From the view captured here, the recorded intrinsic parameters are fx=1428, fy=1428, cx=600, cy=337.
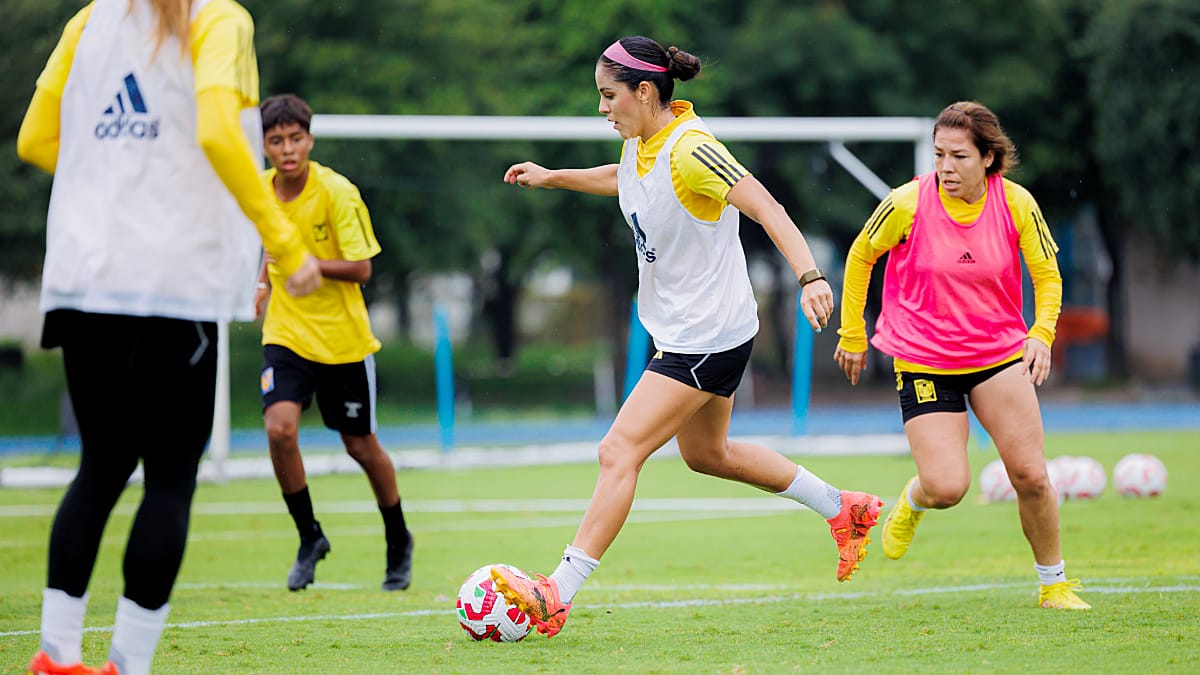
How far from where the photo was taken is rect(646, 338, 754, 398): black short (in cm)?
528

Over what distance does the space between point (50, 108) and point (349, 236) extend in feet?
8.95

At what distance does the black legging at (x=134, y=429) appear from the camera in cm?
372

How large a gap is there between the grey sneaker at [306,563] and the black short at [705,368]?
7.82 feet

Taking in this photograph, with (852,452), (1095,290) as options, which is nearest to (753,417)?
(852,452)

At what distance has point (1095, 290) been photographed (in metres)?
38.7

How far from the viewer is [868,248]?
237 inches

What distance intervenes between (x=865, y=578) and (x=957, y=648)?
2.48m

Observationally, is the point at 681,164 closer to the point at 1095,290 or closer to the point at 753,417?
the point at 753,417

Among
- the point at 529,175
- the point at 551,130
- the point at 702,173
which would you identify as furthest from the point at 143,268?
the point at 551,130

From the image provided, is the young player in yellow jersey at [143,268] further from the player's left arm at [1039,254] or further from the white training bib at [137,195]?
the player's left arm at [1039,254]

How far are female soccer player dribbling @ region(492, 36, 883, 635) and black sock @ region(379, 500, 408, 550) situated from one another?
1988mm

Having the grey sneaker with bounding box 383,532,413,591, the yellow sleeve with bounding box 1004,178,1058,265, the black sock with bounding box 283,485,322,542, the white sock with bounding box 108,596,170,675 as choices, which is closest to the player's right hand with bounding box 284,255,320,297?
the white sock with bounding box 108,596,170,675

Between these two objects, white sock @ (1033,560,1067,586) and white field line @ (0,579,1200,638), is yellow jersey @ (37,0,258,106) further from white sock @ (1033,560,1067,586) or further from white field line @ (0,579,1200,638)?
white sock @ (1033,560,1067,586)

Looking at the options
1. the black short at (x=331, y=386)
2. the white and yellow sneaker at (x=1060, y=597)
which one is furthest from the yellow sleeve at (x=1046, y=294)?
the black short at (x=331, y=386)
